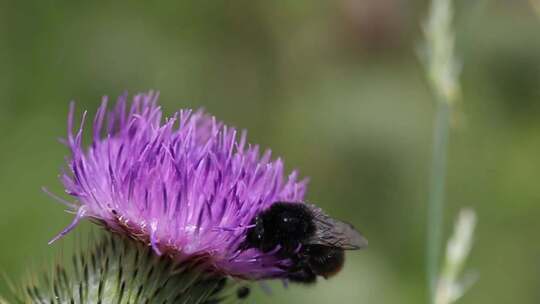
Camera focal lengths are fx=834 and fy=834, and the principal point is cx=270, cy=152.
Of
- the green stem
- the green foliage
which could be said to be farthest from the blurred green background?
the green foliage

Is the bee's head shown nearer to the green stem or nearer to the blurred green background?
the green stem

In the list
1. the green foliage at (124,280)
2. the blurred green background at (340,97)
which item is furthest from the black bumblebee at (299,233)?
the blurred green background at (340,97)

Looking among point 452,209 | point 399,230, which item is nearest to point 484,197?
point 452,209

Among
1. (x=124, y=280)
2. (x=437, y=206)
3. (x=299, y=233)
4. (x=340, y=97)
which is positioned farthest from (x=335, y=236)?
(x=340, y=97)

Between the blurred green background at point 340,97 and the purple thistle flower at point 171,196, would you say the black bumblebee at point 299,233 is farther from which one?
the blurred green background at point 340,97

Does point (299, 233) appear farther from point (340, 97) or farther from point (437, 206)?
point (340, 97)
